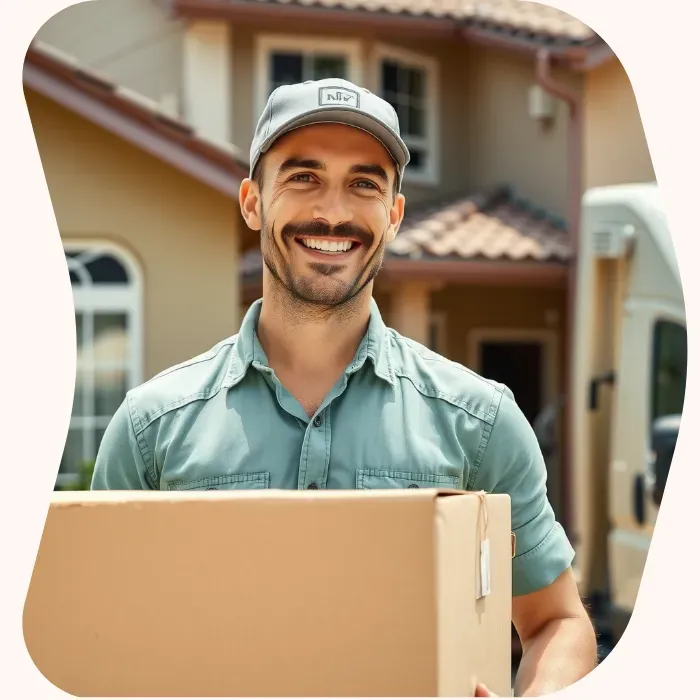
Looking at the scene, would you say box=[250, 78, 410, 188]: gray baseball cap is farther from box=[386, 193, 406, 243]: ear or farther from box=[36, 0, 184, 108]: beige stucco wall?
box=[36, 0, 184, 108]: beige stucco wall

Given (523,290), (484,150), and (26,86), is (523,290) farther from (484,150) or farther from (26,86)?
(26,86)

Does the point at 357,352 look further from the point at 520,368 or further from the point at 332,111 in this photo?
the point at 520,368

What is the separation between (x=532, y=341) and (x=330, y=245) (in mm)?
4231

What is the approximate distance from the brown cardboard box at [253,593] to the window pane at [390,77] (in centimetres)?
434

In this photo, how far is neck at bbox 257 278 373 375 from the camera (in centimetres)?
152

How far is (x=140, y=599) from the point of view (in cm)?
110

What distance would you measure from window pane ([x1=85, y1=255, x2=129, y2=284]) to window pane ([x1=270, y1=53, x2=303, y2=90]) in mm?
3939

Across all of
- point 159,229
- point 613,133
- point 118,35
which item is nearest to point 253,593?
point 159,229

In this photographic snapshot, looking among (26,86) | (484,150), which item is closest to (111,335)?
(26,86)

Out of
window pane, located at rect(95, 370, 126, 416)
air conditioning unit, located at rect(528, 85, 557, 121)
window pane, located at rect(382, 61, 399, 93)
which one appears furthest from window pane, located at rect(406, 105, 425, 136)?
window pane, located at rect(95, 370, 126, 416)

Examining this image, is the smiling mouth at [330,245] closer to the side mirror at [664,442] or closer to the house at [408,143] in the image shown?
the house at [408,143]

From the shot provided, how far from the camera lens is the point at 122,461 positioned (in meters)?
1.49

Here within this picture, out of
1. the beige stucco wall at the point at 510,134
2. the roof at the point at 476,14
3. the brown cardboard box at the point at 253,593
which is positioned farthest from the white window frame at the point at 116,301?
the beige stucco wall at the point at 510,134

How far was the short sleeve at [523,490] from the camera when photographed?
57.5 inches
